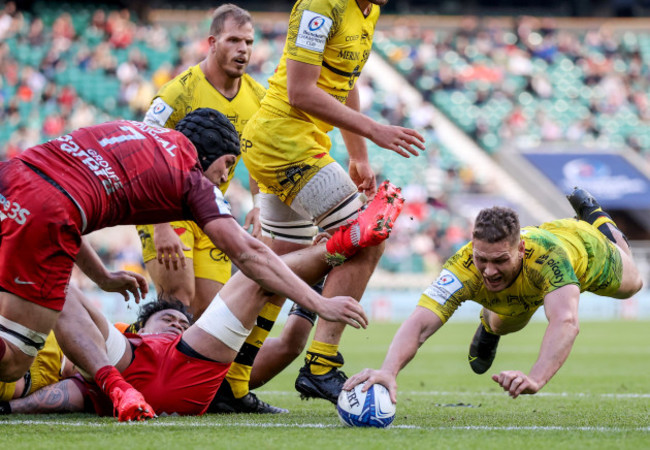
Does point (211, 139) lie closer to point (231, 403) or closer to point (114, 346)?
point (114, 346)

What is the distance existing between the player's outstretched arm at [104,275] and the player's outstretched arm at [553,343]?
2.24 m

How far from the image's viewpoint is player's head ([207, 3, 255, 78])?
6824 mm

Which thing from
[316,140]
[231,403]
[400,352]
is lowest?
[231,403]

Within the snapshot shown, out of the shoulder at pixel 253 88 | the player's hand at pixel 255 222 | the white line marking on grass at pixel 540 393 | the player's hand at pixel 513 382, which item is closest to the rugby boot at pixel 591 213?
the white line marking on grass at pixel 540 393

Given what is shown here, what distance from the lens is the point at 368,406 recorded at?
461 centimetres

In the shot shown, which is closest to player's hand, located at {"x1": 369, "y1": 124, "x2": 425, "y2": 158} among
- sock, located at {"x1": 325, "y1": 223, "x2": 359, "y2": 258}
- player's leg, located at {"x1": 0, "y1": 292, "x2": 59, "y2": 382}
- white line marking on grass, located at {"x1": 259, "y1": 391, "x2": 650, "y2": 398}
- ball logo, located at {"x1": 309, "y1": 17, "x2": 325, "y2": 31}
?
sock, located at {"x1": 325, "y1": 223, "x2": 359, "y2": 258}

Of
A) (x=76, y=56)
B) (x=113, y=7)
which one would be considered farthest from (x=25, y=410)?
(x=113, y=7)

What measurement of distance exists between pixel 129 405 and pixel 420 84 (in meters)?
22.7

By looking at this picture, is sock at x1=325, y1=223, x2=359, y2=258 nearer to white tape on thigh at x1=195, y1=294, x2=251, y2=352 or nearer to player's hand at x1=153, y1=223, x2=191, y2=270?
white tape on thigh at x1=195, y1=294, x2=251, y2=352

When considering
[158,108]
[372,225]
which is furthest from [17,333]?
[158,108]

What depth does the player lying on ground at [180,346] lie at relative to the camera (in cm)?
493

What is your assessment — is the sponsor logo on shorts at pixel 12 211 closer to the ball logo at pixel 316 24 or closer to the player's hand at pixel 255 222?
the ball logo at pixel 316 24

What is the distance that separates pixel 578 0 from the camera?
3164 cm

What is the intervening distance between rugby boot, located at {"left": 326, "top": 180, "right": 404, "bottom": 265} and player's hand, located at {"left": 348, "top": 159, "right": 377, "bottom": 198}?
100 centimetres
